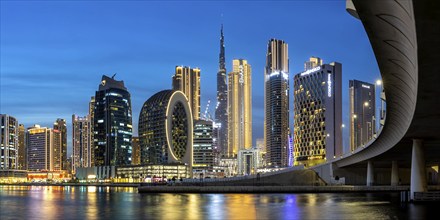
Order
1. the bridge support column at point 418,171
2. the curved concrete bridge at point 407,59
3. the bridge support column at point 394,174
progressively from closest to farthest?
the curved concrete bridge at point 407,59, the bridge support column at point 418,171, the bridge support column at point 394,174

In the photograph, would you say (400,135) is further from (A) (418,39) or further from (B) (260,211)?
(A) (418,39)

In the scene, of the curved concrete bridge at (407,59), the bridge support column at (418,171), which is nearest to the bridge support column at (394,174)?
the bridge support column at (418,171)

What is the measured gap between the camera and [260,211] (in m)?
A: 57.2

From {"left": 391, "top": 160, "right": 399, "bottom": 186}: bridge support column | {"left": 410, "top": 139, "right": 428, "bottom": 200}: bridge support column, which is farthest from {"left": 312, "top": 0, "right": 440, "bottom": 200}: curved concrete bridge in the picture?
{"left": 391, "top": 160, "right": 399, "bottom": 186}: bridge support column

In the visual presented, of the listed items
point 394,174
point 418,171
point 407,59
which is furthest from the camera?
point 394,174

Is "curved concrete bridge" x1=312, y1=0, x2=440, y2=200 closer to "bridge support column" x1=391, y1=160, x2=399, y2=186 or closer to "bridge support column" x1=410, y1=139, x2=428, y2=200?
"bridge support column" x1=410, y1=139, x2=428, y2=200

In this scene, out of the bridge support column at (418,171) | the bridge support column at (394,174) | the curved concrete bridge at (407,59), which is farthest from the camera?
the bridge support column at (394,174)

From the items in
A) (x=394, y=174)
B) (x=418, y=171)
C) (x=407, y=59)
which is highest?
(x=407, y=59)

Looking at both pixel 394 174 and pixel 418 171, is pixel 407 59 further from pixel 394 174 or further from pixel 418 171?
pixel 394 174

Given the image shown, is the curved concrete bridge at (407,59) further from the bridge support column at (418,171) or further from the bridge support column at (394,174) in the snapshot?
the bridge support column at (394,174)

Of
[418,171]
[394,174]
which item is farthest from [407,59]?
[394,174]

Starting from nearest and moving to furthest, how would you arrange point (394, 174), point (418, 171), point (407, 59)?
point (407, 59) → point (418, 171) → point (394, 174)

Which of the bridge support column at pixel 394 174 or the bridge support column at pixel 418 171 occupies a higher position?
the bridge support column at pixel 418 171

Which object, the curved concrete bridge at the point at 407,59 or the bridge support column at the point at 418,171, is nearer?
the curved concrete bridge at the point at 407,59
